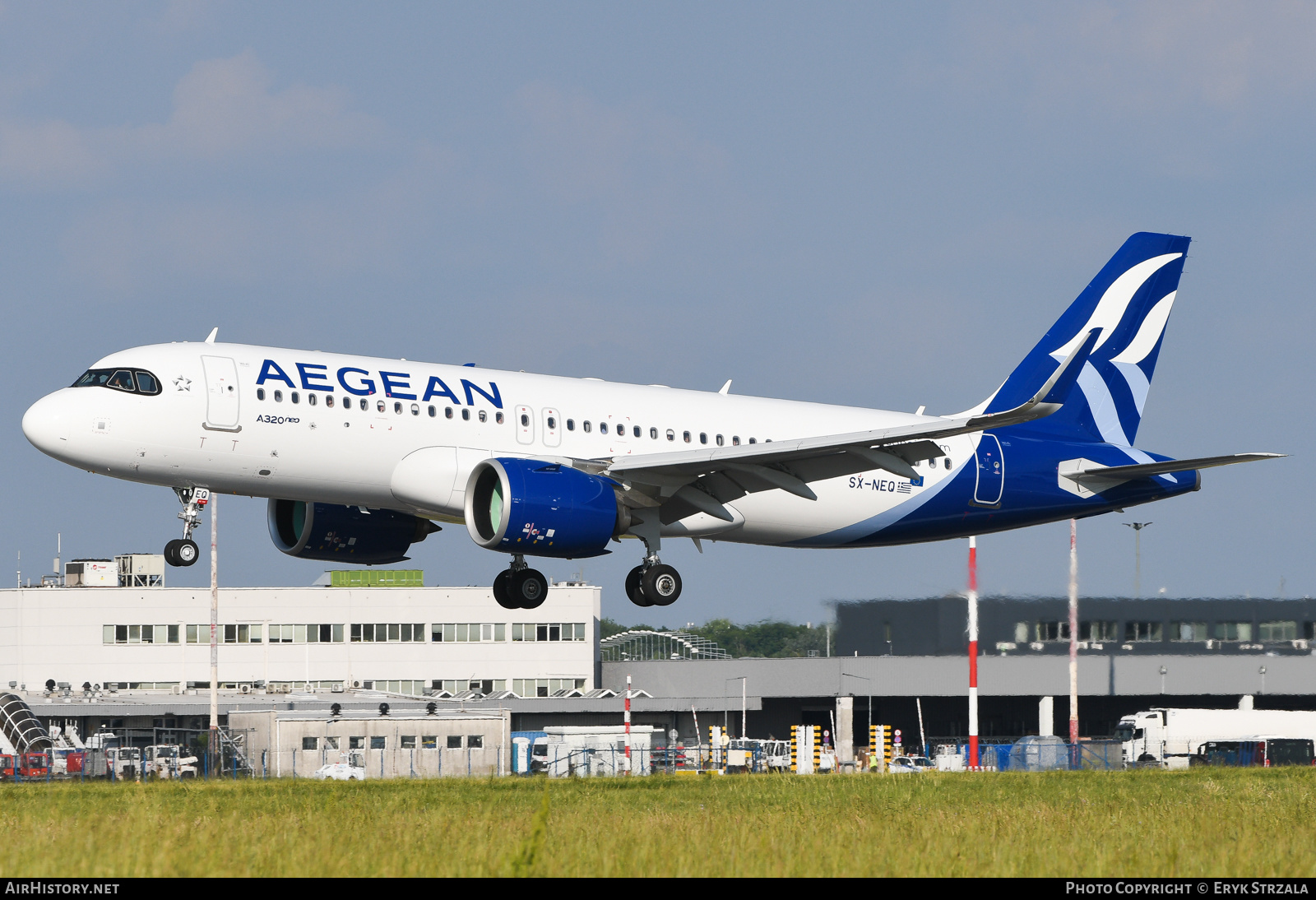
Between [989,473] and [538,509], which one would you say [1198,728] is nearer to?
[989,473]

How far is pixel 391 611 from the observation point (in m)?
102

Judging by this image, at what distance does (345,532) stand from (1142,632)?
53253 millimetres

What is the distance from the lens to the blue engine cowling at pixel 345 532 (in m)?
37.3

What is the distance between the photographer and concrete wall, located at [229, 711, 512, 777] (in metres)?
65.2

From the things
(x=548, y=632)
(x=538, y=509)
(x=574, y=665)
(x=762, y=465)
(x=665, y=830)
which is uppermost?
(x=762, y=465)

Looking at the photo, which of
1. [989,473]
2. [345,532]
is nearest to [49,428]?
[345,532]

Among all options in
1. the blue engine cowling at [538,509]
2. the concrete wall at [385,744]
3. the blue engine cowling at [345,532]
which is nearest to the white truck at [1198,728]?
the concrete wall at [385,744]

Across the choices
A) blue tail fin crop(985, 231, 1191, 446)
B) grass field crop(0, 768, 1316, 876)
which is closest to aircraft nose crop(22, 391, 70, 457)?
grass field crop(0, 768, 1316, 876)

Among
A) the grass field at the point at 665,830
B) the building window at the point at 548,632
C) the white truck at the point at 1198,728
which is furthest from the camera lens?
the building window at the point at 548,632

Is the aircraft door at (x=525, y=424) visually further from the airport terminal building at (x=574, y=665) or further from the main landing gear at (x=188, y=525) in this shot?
the airport terminal building at (x=574, y=665)

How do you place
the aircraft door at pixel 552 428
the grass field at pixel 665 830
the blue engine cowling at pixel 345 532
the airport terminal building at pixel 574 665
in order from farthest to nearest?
the airport terminal building at pixel 574 665, the blue engine cowling at pixel 345 532, the aircraft door at pixel 552 428, the grass field at pixel 665 830

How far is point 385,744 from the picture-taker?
67.6 metres

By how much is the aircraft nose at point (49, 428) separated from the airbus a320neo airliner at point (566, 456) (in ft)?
0.11

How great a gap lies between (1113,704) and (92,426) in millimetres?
74263
